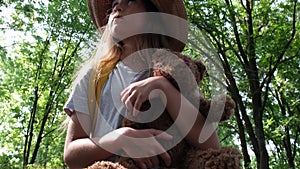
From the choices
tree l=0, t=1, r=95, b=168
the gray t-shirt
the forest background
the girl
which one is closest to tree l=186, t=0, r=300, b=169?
the forest background

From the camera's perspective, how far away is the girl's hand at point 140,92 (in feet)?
4.70

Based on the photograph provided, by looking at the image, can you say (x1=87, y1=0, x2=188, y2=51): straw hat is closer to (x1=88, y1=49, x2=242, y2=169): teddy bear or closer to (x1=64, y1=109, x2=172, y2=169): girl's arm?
(x1=88, y1=49, x2=242, y2=169): teddy bear

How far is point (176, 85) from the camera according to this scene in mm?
1488

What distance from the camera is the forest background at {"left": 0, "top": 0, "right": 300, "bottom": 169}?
859 centimetres

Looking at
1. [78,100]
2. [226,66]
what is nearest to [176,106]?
[78,100]

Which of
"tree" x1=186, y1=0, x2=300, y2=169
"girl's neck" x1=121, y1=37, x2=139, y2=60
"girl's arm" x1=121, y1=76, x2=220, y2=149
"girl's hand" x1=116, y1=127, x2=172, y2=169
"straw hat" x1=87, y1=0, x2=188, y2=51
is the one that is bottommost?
"girl's hand" x1=116, y1=127, x2=172, y2=169

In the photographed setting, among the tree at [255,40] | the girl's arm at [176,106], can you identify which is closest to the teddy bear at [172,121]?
the girl's arm at [176,106]

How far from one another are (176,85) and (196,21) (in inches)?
274

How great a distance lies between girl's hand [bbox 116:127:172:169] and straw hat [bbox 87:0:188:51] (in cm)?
56

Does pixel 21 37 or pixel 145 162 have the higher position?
pixel 21 37

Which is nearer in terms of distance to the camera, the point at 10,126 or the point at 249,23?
the point at 249,23

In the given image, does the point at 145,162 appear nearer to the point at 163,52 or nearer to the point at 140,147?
the point at 140,147

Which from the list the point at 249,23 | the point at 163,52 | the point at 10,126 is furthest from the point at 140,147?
the point at 10,126

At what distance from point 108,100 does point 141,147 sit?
296 millimetres
